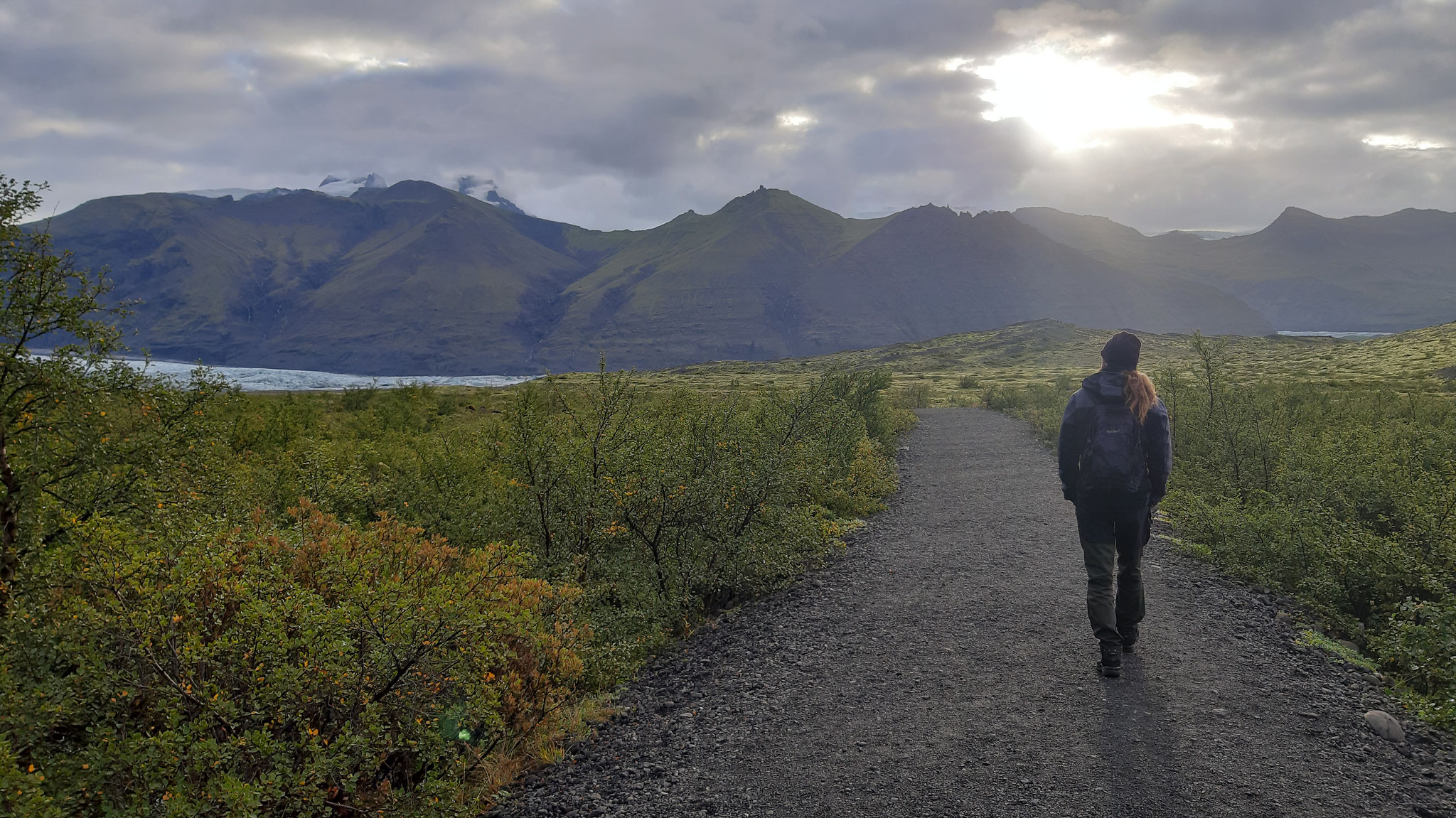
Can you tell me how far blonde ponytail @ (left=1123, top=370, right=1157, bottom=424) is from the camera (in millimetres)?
6316

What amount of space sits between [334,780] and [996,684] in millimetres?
5219

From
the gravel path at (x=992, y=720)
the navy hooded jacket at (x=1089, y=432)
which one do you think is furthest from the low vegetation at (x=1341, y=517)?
the navy hooded jacket at (x=1089, y=432)

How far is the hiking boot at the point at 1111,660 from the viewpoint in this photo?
5941mm

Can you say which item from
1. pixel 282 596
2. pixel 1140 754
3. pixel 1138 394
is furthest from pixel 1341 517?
pixel 282 596

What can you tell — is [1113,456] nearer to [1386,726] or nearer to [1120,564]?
[1120,564]

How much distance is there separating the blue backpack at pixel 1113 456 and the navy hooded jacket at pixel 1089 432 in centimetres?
6

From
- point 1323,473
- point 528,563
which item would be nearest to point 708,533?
point 528,563

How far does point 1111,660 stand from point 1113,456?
1.86 meters

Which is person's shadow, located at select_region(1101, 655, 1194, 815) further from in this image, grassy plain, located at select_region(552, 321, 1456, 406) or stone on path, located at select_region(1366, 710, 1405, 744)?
grassy plain, located at select_region(552, 321, 1456, 406)

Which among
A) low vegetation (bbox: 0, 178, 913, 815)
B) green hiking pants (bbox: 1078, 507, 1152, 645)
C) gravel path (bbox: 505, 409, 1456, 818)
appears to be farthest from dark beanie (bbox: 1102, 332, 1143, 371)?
low vegetation (bbox: 0, 178, 913, 815)

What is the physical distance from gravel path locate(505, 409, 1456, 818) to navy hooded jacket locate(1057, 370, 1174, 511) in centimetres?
155

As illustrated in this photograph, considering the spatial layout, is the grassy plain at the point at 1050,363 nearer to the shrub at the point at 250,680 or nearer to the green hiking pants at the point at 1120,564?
the shrub at the point at 250,680

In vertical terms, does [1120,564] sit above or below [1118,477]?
below

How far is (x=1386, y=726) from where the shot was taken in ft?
16.3
